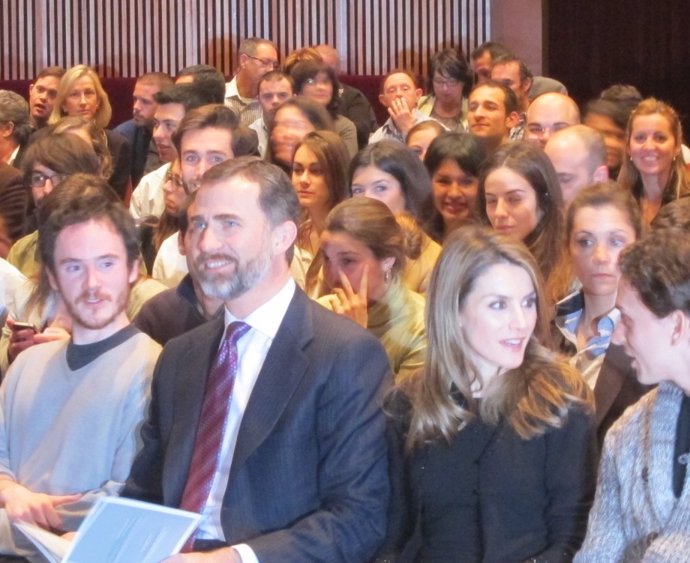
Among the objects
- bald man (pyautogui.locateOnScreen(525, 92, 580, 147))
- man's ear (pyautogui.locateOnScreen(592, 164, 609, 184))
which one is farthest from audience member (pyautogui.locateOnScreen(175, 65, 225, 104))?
man's ear (pyautogui.locateOnScreen(592, 164, 609, 184))

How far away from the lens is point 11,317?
3.77 meters

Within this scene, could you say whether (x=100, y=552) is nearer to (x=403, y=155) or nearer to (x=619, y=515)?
(x=619, y=515)

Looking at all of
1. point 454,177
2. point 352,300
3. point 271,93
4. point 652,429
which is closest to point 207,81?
point 271,93

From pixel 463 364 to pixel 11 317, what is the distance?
159 cm

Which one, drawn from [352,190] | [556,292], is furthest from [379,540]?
[352,190]

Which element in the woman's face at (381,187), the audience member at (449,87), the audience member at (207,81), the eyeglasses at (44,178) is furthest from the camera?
the audience member at (449,87)

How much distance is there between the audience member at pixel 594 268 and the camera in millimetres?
3262

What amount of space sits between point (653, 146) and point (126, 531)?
274cm

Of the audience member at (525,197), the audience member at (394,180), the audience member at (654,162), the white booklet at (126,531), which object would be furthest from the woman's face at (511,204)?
the white booklet at (126,531)

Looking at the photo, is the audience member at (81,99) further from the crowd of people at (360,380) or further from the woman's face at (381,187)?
the crowd of people at (360,380)

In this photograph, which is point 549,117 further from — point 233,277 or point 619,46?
point 619,46

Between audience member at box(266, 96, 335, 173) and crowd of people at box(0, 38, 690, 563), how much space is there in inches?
47.7

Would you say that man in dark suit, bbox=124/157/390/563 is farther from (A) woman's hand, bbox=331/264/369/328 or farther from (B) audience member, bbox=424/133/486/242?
(B) audience member, bbox=424/133/486/242

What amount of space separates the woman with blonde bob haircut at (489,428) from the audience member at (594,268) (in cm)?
55
